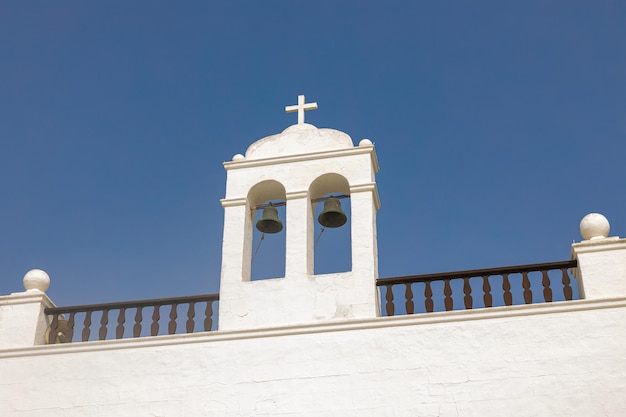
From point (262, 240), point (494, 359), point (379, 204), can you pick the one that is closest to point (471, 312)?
point (494, 359)

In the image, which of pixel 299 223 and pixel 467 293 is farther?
pixel 299 223

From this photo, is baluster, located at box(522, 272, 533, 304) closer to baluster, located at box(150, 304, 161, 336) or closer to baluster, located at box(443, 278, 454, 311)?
baluster, located at box(443, 278, 454, 311)

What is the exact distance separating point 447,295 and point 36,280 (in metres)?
4.71

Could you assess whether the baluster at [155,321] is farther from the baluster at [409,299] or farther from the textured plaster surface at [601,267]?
the textured plaster surface at [601,267]

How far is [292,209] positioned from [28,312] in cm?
320

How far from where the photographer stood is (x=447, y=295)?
10.6 meters

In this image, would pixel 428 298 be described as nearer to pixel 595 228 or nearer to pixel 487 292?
pixel 487 292

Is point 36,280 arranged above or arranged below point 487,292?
above

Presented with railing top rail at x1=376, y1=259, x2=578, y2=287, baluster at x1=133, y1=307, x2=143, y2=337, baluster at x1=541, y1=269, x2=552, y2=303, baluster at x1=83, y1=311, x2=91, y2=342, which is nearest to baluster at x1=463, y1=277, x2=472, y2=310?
railing top rail at x1=376, y1=259, x2=578, y2=287

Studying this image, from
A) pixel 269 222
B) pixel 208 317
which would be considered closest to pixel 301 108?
pixel 269 222

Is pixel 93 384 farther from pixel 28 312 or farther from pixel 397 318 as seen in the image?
pixel 397 318

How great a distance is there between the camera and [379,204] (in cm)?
1185

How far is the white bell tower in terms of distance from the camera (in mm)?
10805

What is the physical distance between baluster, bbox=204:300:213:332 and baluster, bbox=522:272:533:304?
3363 mm
